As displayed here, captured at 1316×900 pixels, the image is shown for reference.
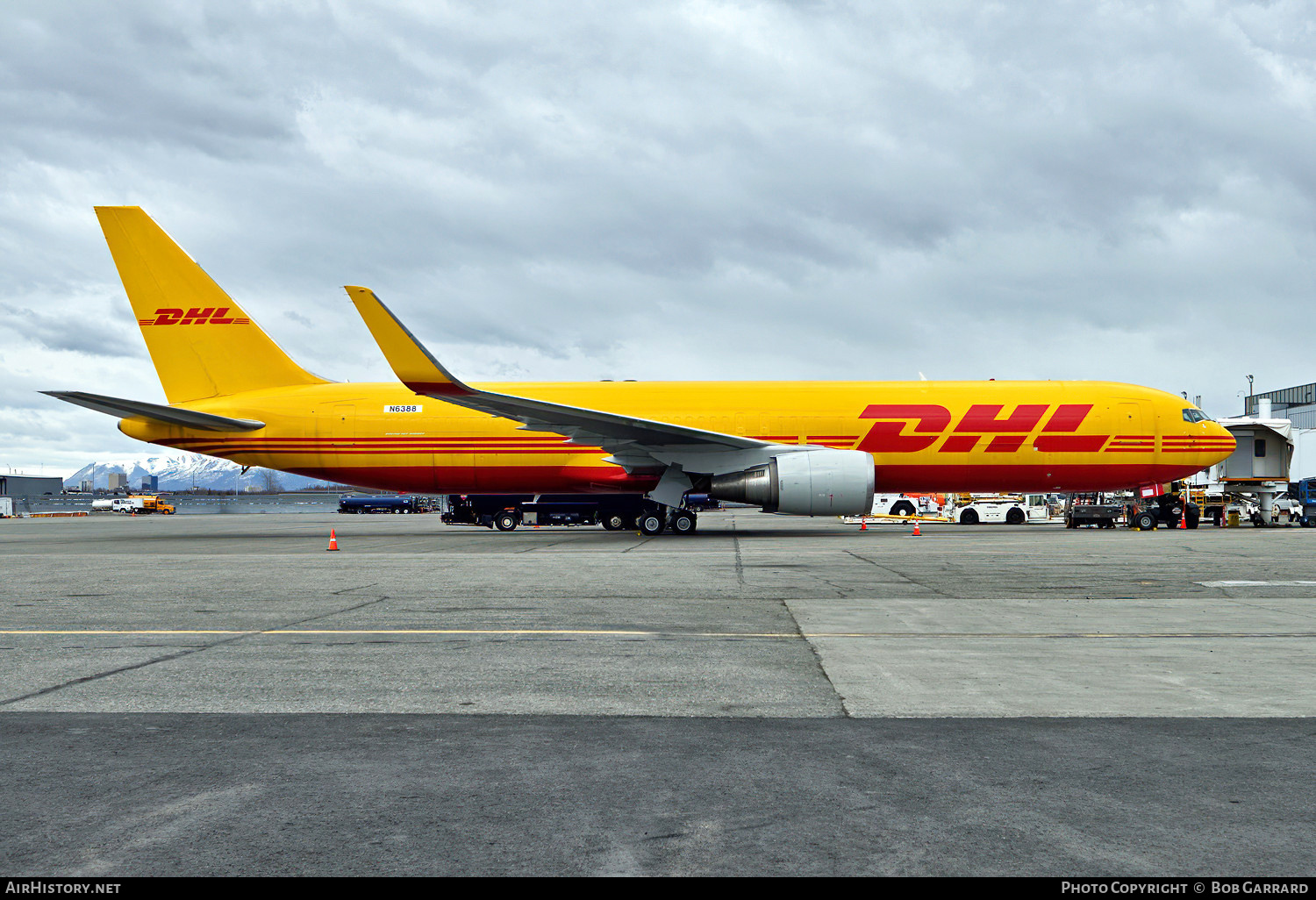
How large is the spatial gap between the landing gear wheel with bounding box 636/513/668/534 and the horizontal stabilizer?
456 inches

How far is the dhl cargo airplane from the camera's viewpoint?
2591 cm

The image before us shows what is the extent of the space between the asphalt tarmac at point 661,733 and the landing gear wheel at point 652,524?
15799 mm

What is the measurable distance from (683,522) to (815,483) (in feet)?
15.3

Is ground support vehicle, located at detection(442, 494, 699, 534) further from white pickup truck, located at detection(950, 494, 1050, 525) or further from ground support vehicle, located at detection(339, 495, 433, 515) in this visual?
ground support vehicle, located at detection(339, 495, 433, 515)

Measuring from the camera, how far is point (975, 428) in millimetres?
25859

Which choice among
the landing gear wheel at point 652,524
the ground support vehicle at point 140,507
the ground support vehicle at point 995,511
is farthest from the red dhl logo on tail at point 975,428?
the ground support vehicle at point 140,507

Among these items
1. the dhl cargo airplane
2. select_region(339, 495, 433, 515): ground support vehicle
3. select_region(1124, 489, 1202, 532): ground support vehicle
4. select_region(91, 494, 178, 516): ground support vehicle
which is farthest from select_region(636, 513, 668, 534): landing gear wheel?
select_region(91, 494, 178, 516): ground support vehicle

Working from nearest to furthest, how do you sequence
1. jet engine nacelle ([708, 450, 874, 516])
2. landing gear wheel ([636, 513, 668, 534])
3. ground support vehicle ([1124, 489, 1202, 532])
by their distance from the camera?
jet engine nacelle ([708, 450, 874, 516]), landing gear wheel ([636, 513, 668, 534]), ground support vehicle ([1124, 489, 1202, 532])

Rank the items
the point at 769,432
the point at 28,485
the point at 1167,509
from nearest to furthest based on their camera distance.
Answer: the point at 769,432
the point at 1167,509
the point at 28,485

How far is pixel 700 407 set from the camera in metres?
26.8

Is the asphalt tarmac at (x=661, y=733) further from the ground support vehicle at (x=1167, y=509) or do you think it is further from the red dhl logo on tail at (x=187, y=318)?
the ground support vehicle at (x=1167, y=509)

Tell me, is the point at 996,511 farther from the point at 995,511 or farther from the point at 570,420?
the point at 570,420

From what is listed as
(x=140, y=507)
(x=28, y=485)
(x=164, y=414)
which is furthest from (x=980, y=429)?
(x=28, y=485)
